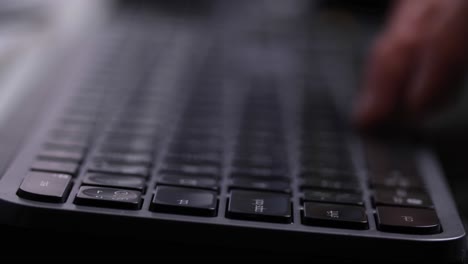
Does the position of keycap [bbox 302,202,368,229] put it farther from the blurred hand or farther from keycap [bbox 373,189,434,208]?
the blurred hand

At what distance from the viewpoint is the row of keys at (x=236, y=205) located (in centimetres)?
27

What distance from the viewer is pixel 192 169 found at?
32 cm

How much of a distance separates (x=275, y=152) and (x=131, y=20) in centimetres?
27

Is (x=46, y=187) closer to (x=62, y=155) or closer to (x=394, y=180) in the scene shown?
(x=62, y=155)

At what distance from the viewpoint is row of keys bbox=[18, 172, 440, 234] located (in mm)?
272

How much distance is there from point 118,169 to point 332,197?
100mm

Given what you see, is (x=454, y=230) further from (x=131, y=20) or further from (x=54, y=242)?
(x=131, y=20)

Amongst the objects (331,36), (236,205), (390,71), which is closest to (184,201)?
(236,205)

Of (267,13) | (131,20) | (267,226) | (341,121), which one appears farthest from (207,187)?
(267,13)

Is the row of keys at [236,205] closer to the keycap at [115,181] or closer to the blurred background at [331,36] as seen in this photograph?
the keycap at [115,181]

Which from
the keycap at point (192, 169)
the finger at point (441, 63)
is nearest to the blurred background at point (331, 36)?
the finger at point (441, 63)

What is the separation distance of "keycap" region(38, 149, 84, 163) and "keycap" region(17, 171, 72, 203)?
2 cm

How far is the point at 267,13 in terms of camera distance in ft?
2.27

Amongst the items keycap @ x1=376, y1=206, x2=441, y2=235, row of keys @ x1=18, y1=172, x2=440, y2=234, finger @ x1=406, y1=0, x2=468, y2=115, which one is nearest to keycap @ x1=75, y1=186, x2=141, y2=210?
row of keys @ x1=18, y1=172, x2=440, y2=234
